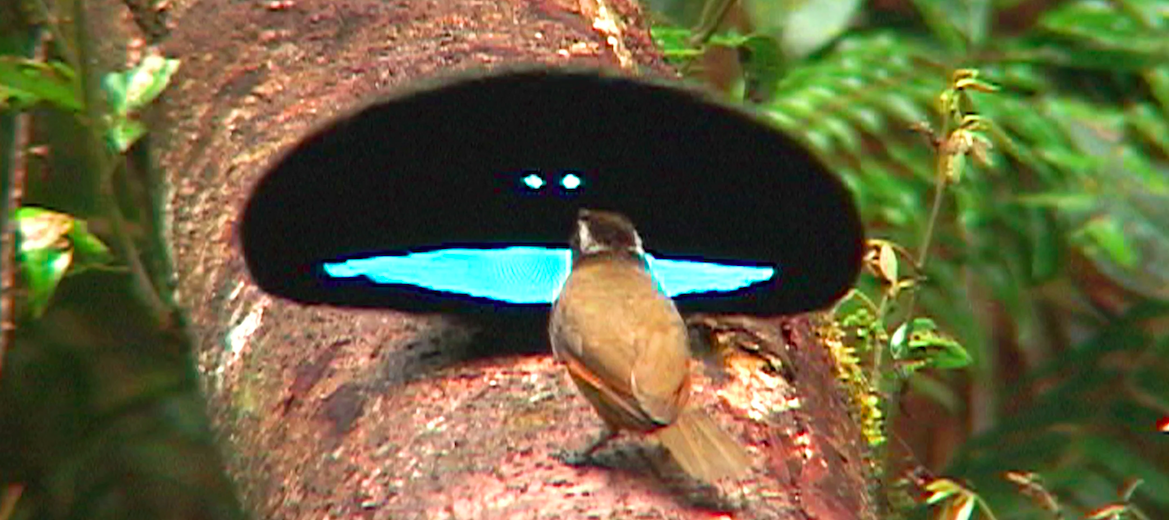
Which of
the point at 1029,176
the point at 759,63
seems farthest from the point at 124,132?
the point at 1029,176

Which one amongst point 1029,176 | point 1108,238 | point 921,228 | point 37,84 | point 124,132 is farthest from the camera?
point 1029,176

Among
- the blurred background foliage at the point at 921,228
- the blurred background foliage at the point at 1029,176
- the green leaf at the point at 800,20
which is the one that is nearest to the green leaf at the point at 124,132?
the blurred background foliage at the point at 921,228

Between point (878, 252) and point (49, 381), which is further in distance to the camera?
point (49, 381)

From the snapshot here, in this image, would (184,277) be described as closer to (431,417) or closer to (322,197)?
(322,197)

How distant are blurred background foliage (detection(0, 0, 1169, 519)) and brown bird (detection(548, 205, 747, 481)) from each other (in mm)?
1339

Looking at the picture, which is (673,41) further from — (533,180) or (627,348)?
(627,348)

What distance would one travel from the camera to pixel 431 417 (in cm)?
211

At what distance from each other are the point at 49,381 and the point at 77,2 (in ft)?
6.15

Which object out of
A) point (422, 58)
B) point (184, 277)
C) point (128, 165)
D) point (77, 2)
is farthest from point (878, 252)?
point (128, 165)

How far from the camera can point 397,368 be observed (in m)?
2.22

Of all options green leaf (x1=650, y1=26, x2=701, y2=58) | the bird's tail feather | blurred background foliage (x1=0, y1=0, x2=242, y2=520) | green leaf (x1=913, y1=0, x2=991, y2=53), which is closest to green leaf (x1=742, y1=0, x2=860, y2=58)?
green leaf (x1=913, y1=0, x2=991, y2=53)

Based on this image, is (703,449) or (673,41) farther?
(673,41)

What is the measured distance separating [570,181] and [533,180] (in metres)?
0.04

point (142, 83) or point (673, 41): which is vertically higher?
point (142, 83)
